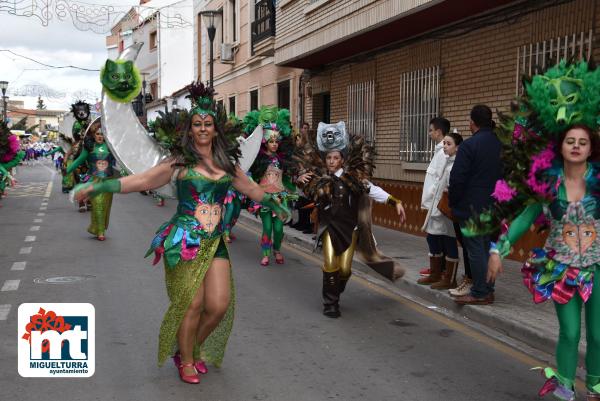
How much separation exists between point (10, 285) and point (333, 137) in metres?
4.24

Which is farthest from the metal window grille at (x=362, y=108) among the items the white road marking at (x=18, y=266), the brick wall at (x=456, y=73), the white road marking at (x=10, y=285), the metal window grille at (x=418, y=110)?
the white road marking at (x=10, y=285)

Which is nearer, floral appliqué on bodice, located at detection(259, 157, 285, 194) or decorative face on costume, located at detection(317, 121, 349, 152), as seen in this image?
decorative face on costume, located at detection(317, 121, 349, 152)

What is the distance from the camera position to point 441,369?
500 centimetres

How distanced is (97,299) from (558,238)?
487 cm

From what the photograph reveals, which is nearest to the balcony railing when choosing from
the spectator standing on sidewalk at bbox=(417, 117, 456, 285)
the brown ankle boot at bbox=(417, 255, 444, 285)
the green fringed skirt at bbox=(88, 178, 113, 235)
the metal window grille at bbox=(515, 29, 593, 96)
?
the green fringed skirt at bbox=(88, 178, 113, 235)

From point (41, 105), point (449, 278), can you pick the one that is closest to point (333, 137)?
point (449, 278)

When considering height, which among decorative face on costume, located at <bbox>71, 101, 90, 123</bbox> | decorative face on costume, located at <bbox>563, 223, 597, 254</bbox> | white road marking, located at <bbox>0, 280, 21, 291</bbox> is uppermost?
decorative face on costume, located at <bbox>71, 101, 90, 123</bbox>

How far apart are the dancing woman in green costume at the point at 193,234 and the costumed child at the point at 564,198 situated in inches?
71.7

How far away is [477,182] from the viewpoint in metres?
6.58

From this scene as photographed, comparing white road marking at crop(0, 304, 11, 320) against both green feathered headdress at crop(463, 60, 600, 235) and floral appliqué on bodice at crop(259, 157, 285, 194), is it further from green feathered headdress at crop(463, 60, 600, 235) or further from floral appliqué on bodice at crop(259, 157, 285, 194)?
green feathered headdress at crop(463, 60, 600, 235)

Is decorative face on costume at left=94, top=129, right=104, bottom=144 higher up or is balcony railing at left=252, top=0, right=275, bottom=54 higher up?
balcony railing at left=252, top=0, right=275, bottom=54

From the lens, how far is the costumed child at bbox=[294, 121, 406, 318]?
651cm

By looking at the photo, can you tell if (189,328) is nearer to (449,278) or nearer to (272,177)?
(449,278)

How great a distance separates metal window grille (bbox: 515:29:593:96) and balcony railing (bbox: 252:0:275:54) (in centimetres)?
1107
